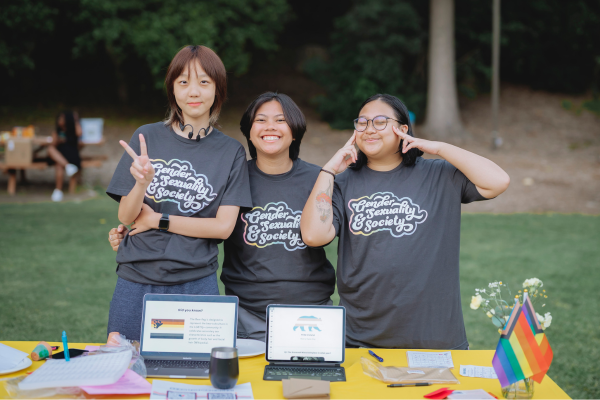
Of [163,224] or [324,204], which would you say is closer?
[163,224]

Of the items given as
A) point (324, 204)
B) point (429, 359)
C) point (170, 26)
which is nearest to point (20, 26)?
point (170, 26)

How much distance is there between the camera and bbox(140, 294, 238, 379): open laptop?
2049 mm

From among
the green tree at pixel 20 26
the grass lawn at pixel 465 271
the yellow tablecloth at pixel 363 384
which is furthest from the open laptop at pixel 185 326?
the green tree at pixel 20 26

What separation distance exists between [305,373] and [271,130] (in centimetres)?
119

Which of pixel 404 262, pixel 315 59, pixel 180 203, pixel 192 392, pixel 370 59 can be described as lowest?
pixel 192 392

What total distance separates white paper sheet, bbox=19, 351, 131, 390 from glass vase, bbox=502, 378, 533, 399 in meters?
1.37

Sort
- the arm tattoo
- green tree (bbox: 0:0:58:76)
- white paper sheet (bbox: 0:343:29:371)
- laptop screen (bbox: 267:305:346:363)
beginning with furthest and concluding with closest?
green tree (bbox: 0:0:58:76)
the arm tattoo
laptop screen (bbox: 267:305:346:363)
white paper sheet (bbox: 0:343:29:371)

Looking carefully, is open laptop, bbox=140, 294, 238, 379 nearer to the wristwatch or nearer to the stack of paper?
the stack of paper

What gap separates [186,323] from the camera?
6.75ft

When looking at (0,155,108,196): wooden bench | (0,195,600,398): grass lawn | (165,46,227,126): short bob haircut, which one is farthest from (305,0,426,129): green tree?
(165,46,227,126): short bob haircut

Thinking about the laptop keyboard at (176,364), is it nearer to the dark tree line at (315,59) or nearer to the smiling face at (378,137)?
the smiling face at (378,137)

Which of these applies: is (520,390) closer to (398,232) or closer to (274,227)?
(398,232)

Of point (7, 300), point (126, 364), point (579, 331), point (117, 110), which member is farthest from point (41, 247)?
point (117, 110)

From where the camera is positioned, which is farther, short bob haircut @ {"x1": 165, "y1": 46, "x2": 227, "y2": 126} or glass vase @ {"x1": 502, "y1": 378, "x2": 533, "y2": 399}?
short bob haircut @ {"x1": 165, "y1": 46, "x2": 227, "y2": 126}
